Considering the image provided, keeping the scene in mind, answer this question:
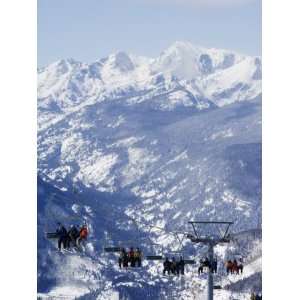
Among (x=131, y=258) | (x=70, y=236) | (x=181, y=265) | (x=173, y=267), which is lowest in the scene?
(x=173, y=267)

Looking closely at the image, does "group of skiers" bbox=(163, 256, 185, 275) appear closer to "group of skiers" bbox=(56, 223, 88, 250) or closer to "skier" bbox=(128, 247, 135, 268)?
"skier" bbox=(128, 247, 135, 268)

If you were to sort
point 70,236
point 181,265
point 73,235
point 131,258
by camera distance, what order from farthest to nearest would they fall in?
1. point 181,265
2. point 131,258
3. point 73,235
4. point 70,236

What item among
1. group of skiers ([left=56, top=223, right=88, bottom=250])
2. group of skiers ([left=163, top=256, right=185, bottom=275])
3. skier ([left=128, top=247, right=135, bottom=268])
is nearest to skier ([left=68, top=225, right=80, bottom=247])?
group of skiers ([left=56, top=223, right=88, bottom=250])

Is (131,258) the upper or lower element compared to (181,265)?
upper

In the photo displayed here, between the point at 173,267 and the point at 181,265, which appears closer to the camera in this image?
the point at 181,265

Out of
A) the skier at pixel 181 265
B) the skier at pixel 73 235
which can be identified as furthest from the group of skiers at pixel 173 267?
the skier at pixel 73 235

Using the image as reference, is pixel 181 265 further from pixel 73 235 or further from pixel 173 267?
pixel 73 235

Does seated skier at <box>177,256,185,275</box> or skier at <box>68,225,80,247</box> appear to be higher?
skier at <box>68,225,80,247</box>

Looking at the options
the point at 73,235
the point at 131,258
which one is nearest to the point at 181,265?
the point at 131,258
